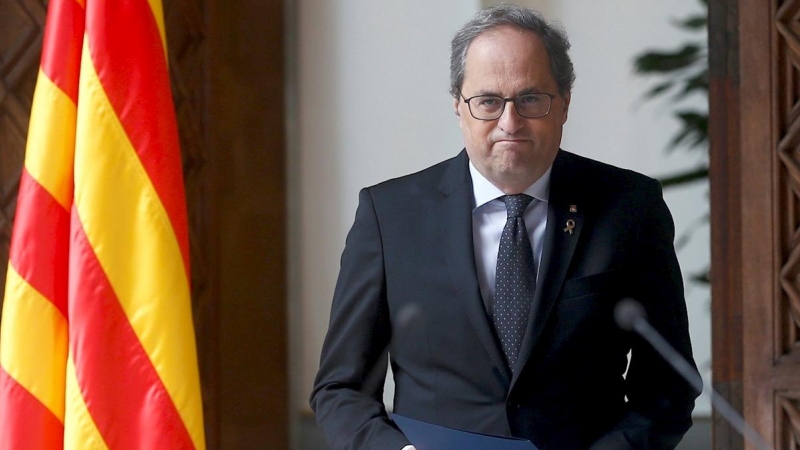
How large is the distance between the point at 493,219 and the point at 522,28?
31 centimetres

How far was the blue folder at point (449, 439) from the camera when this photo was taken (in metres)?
1.20

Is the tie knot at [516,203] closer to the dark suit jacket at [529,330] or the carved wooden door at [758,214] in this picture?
the dark suit jacket at [529,330]

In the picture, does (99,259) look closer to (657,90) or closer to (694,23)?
(657,90)

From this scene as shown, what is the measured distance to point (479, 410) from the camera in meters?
1.50

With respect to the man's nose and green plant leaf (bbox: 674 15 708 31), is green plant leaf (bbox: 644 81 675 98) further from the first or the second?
the man's nose

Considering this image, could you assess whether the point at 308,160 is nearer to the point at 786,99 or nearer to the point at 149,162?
the point at 149,162

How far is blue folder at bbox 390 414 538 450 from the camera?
3.93 ft

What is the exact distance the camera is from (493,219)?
60.9 inches

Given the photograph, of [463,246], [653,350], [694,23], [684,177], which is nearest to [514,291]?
[463,246]

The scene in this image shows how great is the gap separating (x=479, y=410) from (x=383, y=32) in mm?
1069

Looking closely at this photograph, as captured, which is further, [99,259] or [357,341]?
[99,259]

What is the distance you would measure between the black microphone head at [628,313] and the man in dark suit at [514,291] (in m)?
0.02

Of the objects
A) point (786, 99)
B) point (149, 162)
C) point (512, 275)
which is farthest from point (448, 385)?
point (786, 99)

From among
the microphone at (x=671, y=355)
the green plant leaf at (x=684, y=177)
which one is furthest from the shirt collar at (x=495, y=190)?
the green plant leaf at (x=684, y=177)
